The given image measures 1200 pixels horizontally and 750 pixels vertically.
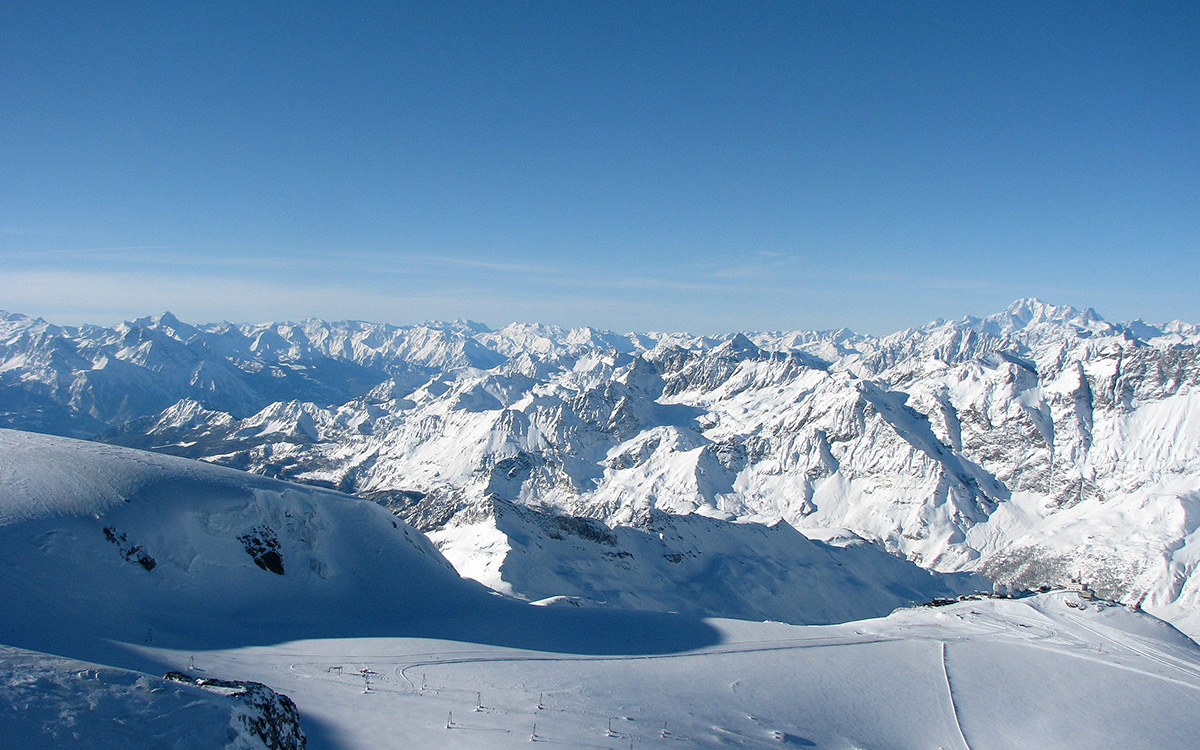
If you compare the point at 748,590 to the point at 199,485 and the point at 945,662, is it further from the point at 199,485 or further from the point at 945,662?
the point at 199,485

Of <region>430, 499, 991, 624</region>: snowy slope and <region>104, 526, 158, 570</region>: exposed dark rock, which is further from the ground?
<region>104, 526, 158, 570</region>: exposed dark rock

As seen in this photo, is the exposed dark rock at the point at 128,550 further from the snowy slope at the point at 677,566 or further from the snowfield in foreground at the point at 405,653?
the snowy slope at the point at 677,566

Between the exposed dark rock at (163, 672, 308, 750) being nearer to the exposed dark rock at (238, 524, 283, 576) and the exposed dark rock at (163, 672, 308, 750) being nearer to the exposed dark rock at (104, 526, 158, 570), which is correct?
the exposed dark rock at (104, 526, 158, 570)

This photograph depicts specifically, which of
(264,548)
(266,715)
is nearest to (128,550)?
(264,548)

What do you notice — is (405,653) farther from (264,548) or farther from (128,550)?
(128,550)

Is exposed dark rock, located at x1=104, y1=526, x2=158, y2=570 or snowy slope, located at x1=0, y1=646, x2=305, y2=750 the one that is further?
exposed dark rock, located at x1=104, y1=526, x2=158, y2=570

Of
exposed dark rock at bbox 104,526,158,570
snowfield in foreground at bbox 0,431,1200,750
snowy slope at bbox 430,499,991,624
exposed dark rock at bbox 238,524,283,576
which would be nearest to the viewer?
snowfield in foreground at bbox 0,431,1200,750

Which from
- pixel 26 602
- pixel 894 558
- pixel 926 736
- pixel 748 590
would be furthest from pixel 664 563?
pixel 26 602

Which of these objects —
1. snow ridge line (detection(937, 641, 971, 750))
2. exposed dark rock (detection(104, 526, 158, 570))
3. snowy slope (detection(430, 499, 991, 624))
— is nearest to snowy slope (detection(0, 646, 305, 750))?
exposed dark rock (detection(104, 526, 158, 570))

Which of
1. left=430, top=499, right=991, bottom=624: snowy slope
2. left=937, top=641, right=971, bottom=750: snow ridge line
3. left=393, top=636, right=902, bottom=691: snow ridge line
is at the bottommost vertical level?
left=430, top=499, right=991, bottom=624: snowy slope
